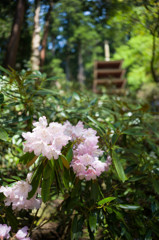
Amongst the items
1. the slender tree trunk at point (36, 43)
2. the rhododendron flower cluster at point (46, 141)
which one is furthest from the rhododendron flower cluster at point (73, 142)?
the slender tree trunk at point (36, 43)

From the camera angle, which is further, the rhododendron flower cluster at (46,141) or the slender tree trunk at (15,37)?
the slender tree trunk at (15,37)

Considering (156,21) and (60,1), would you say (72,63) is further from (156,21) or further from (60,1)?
(156,21)

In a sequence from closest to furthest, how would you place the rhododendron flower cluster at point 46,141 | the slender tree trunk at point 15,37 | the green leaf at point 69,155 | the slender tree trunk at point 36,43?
1. the rhododendron flower cluster at point 46,141
2. the green leaf at point 69,155
3. the slender tree trunk at point 15,37
4. the slender tree trunk at point 36,43

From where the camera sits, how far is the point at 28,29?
7004mm

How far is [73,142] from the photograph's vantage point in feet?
3.68

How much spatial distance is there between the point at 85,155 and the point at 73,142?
0.36ft

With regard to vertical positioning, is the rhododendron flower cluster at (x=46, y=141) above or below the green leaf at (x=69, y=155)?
above

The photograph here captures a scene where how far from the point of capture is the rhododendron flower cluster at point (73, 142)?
954 millimetres

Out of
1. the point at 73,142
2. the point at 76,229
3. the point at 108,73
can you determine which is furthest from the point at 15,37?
the point at 108,73

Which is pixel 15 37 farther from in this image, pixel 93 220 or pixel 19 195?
pixel 93 220

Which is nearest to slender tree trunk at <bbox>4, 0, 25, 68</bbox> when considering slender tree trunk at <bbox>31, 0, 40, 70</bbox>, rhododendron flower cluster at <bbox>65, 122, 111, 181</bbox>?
slender tree trunk at <bbox>31, 0, 40, 70</bbox>

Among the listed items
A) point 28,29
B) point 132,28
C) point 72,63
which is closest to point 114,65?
point 28,29

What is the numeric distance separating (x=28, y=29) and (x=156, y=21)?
507 cm

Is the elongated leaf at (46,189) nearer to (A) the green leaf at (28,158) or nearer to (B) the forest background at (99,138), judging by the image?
(B) the forest background at (99,138)
